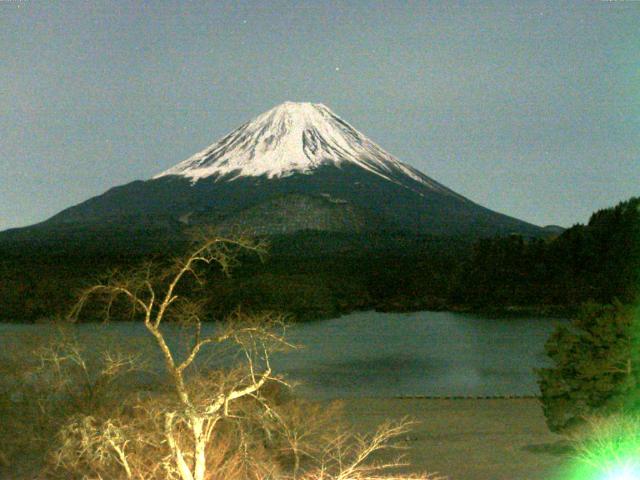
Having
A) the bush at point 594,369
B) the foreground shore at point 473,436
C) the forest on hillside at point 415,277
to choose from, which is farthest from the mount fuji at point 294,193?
the bush at point 594,369

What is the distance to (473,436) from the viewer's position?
12.0 meters

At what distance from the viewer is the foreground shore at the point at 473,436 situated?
9.35 metres

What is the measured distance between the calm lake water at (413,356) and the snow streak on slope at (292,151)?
135 ft

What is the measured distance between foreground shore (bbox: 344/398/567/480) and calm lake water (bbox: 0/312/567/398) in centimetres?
185

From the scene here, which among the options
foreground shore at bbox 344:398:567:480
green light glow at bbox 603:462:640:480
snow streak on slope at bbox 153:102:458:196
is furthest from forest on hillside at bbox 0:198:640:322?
green light glow at bbox 603:462:640:480

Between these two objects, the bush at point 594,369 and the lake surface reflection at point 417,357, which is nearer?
the bush at point 594,369

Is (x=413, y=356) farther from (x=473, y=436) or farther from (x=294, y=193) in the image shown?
(x=294, y=193)

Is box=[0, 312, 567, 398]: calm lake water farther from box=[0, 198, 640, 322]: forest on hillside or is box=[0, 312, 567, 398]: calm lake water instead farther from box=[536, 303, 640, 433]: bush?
box=[0, 198, 640, 322]: forest on hillside

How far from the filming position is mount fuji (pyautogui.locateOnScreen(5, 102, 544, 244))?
67188 millimetres

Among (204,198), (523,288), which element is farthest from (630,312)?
(204,198)

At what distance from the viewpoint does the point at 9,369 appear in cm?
948

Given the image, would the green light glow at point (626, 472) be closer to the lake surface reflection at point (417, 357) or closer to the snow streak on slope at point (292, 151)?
the lake surface reflection at point (417, 357)

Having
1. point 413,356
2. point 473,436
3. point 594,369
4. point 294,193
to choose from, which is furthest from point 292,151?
point 594,369

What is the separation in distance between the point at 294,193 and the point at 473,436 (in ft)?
200
